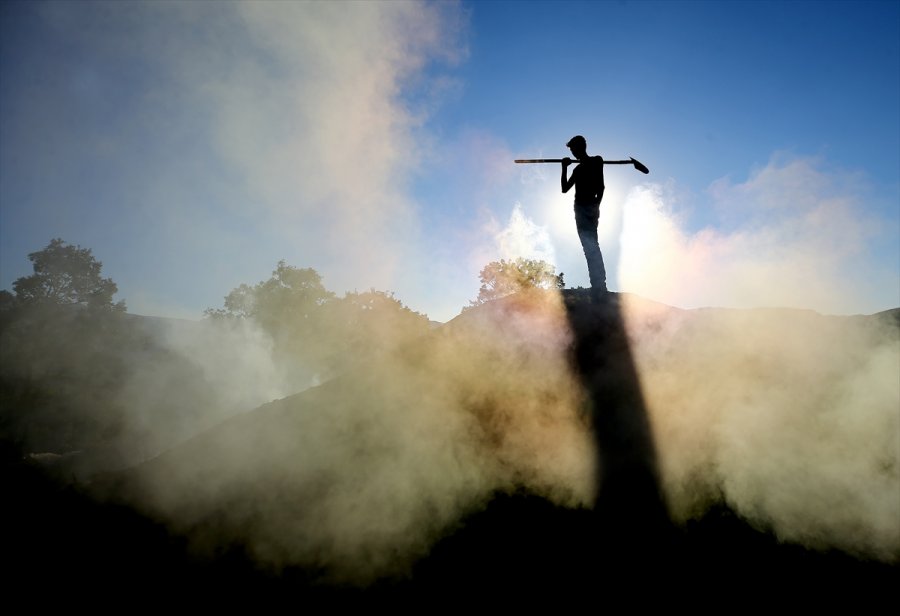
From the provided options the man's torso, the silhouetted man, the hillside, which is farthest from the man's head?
the hillside

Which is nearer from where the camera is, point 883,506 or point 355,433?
point 883,506

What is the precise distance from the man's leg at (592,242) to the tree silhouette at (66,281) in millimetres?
40126

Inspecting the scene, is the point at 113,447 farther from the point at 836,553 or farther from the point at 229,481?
the point at 836,553

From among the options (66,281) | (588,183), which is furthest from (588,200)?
(66,281)

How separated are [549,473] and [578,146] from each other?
436 cm

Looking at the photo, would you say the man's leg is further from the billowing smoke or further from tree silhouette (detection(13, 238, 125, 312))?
tree silhouette (detection(13, 238, 125, 312))

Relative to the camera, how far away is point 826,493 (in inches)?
115

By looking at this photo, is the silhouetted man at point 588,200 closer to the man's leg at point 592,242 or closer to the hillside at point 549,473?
the man's leg at point 592,242

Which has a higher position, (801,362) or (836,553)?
(801,362)

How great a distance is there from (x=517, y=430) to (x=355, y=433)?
185 centimetres

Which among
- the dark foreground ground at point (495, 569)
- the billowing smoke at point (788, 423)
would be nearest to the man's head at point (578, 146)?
the billowing smoke at point (788, 423)

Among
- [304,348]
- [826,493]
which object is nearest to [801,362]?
[826,493]

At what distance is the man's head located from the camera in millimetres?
5391

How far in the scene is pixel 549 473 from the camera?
3.64 metres
